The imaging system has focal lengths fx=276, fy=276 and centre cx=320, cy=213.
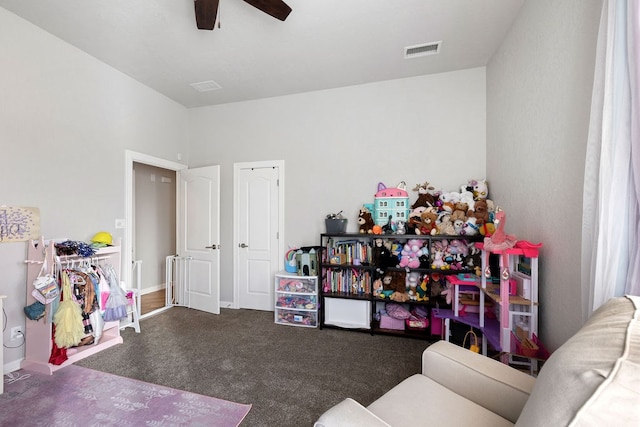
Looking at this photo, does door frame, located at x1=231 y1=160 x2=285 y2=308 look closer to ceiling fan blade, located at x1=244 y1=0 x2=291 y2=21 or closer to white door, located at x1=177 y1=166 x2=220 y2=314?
white door, located at x1=177 y1=166 x2=220 y2=314

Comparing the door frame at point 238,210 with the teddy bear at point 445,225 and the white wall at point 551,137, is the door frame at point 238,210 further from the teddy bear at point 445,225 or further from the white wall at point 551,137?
the white wall at point 551,137

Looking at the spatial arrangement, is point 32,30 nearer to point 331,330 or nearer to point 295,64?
point 295,64

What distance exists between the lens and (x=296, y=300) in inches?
132

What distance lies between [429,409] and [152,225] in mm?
5042

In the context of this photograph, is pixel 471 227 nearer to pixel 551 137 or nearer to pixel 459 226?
pixel 459 226

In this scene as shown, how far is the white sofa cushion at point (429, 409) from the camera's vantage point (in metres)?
1.06

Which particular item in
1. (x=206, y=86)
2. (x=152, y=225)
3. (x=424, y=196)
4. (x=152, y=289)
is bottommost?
(x=152, y=289)

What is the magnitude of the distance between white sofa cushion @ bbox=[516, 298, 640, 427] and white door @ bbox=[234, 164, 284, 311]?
127 inches

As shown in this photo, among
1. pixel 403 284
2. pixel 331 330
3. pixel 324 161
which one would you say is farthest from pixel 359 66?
pixel 331 330

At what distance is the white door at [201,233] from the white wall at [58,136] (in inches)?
30.2

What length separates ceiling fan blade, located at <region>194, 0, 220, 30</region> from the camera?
1827 millimetres

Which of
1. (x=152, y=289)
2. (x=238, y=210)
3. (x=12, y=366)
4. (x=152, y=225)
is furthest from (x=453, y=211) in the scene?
(x=152, y=289)

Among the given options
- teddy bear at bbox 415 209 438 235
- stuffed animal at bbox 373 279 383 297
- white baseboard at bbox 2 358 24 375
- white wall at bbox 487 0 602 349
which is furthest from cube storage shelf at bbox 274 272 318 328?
white baseboard at bbox 2 358 24 375

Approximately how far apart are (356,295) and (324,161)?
1728 mm
